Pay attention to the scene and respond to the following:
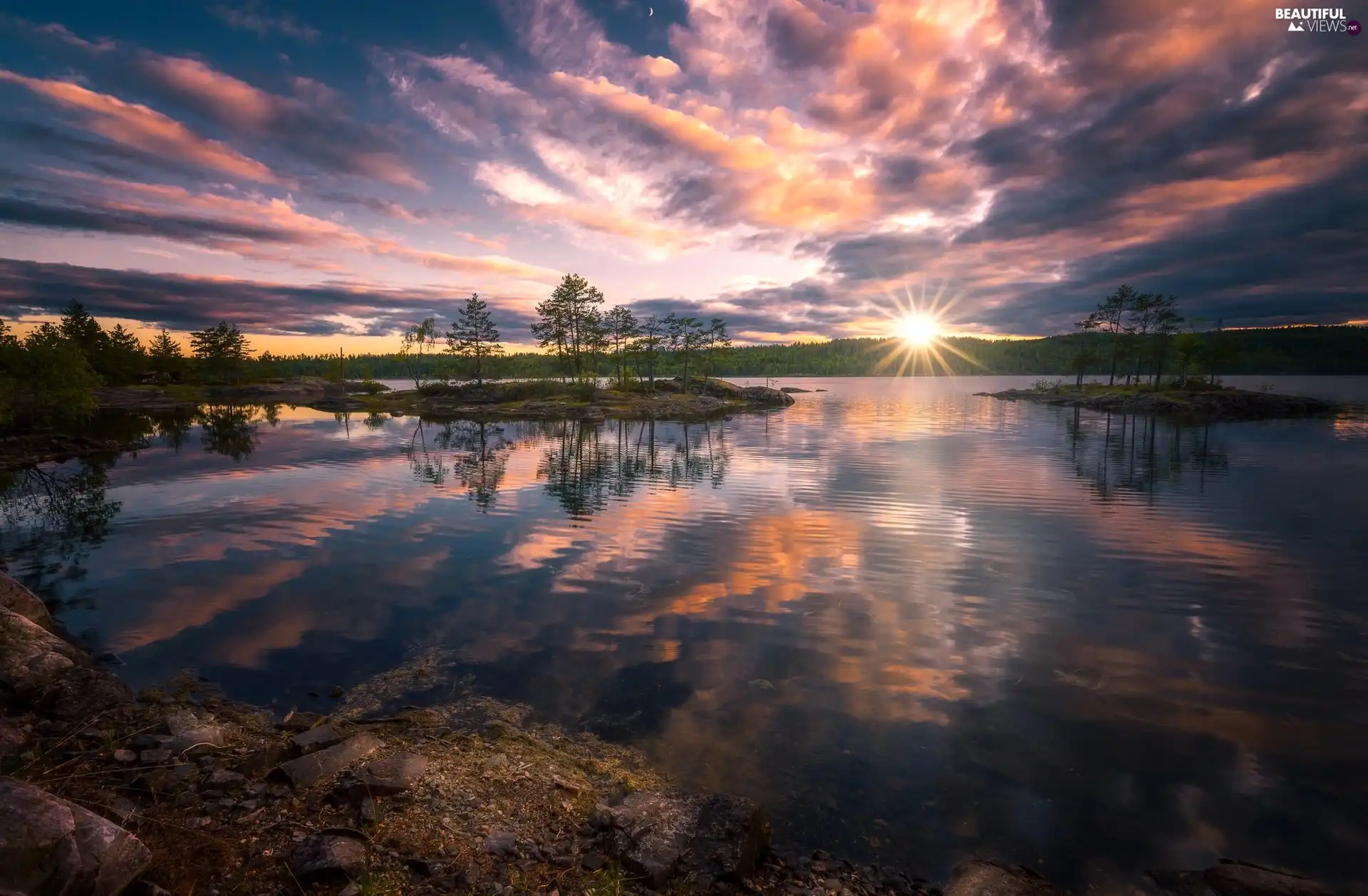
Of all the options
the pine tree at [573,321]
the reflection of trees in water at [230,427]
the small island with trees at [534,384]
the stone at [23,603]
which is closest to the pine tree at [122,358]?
the small island with trees at [534,384]

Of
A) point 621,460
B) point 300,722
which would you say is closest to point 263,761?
point 300,722

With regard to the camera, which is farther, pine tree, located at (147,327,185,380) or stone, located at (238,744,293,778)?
pine tree, located at (147,327,185,380)

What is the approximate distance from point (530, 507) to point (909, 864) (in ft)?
85.1

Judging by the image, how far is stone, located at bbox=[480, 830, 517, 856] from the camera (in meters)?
7.77

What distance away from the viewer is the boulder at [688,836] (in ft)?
25.1

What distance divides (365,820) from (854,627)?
1223cm

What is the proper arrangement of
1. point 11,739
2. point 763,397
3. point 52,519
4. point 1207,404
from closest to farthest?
point 11,739 < point 52,519 < point 1207,404 < point 763,397

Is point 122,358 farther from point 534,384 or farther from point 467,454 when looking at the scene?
point 467,454

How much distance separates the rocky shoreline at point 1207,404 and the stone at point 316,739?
113454 millimetres

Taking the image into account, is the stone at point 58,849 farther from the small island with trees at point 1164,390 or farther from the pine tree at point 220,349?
the pine tree at point 220,349

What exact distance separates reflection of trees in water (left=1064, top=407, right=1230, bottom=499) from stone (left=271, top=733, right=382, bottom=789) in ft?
124

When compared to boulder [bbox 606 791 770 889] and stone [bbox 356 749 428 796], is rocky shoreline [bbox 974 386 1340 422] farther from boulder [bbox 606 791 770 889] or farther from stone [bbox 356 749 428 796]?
stone [bbox 356 749 428 796]

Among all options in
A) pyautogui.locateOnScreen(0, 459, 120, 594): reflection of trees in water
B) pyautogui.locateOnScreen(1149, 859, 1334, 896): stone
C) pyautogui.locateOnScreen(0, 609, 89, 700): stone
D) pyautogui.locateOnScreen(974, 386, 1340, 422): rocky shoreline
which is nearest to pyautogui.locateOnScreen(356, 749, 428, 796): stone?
pyautogui.locateOnScreen(0, 609, 89, 700): stone

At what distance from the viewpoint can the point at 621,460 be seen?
50062mm
